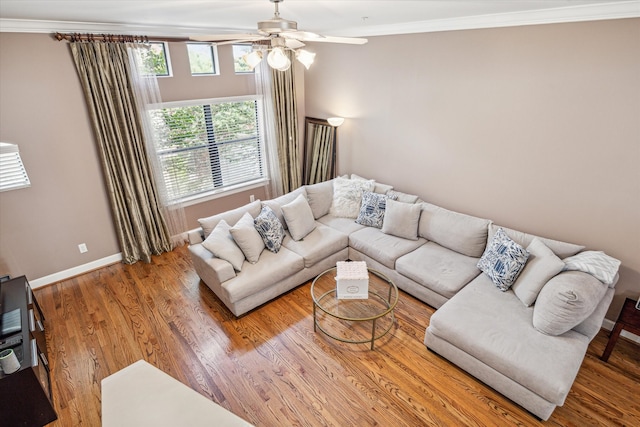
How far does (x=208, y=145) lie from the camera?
15.8 feet

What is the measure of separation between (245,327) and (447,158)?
2946 millimetres

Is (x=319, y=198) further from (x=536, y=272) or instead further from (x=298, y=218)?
(x=536, y=272)

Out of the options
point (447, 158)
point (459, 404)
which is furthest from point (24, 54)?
point (459, 404)

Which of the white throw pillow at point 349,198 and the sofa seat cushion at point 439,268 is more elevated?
the white throw pillow at point 349,198

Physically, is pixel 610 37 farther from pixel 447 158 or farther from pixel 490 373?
pixel 490 373

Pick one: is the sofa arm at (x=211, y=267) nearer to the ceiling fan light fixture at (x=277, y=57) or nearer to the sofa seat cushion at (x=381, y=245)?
the sofa seat cushion at (x=381, y=245)

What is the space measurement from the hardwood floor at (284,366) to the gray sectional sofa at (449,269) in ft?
0.66

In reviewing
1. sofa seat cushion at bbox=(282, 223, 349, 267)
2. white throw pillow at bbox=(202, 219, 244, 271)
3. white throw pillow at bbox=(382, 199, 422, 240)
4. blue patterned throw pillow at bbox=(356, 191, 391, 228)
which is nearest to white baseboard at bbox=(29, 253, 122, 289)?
white throw pillow at bbox=(202, 219, 244, 271)

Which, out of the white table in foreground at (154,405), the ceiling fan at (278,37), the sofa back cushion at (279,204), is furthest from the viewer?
the sofa back cushion at (279,204)

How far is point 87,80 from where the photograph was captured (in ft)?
11.6

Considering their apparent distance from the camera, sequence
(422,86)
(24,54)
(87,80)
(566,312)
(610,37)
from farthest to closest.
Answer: (422,86)
(87,80)
(24,54)
(610,37)
(566,312)

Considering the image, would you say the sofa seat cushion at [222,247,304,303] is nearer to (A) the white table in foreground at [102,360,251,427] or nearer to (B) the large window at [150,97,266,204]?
(B) the large window at [150,97,266,204]

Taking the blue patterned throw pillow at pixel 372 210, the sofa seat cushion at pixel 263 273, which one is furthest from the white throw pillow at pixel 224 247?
the blue patterned throw pillow at pixel 372 210

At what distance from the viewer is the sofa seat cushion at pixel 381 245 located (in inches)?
146
